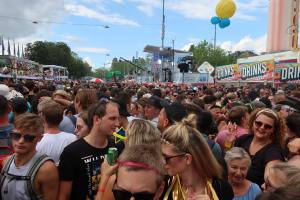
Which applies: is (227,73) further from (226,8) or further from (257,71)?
(226,8)

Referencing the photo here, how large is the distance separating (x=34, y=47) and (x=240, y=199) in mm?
94851

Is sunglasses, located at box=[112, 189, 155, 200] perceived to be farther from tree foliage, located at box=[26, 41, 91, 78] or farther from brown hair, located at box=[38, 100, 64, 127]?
tree foliage, located at box=[26, 41, 91, 78]

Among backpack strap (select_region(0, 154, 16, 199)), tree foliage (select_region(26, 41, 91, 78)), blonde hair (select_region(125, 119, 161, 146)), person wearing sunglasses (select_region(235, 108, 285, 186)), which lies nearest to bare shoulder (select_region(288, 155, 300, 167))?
person wearing sunglasses (select_region(235, 108, 285, 186))

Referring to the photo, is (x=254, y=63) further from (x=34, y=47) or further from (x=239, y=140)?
(x=34, y=47)

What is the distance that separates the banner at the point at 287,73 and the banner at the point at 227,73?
5.74 metres

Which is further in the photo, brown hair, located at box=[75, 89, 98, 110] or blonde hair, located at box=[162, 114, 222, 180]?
brown hair, located at box=[75, 89, 98, 110]

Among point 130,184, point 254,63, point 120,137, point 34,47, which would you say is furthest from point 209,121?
point 34,47

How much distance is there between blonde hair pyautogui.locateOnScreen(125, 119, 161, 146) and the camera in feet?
10.5

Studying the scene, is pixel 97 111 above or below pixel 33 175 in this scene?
above

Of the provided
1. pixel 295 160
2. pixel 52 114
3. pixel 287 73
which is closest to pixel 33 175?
pixel 52 114

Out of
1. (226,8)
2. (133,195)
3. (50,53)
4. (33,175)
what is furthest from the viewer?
(50,53)

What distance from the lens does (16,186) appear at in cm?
307

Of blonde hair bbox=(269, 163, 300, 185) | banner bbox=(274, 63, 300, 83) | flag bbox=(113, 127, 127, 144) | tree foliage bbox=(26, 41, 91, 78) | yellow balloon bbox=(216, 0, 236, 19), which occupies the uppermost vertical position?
tree foliage bbox=(26, 41, 91, 78)

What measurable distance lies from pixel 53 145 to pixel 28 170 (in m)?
1.03
